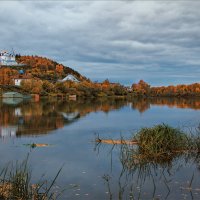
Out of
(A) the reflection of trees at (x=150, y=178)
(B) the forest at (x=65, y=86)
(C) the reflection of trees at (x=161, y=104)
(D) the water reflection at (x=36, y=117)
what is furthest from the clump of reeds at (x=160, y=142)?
(B) the forest at (x=65, y=86)

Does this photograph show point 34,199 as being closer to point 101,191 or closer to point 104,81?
point 101,191

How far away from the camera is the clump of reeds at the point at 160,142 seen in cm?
1477

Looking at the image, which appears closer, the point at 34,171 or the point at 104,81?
the point at 34,171

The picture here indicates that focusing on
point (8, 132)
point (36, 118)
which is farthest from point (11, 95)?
point (8, 132)

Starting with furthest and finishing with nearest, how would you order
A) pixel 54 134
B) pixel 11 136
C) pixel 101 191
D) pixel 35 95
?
pixel 35 95 < pixel 54 134 < pixel 11 136 < pixel 101 191

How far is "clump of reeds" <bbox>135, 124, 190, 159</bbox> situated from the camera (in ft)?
48.4

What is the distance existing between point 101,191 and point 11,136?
Result: 42.2 ft

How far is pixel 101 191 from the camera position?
34.8 feet

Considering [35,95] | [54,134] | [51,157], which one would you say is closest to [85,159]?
[51,157]

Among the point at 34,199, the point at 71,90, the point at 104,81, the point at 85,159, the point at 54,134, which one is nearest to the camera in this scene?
the point at 34,199

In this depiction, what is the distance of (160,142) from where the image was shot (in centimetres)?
1497

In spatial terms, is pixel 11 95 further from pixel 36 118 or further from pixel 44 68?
pixel 44 68

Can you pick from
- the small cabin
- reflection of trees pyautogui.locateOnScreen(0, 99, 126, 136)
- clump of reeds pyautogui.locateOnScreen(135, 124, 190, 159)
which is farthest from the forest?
clump of reeds pyautogui.locateOnScreen(135, 124, 190, 159)

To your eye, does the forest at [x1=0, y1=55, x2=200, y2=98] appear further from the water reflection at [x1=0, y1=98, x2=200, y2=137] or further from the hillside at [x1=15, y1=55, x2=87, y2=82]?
the water reflection at [x1=0, y1=98, x2=200, y2=137]
